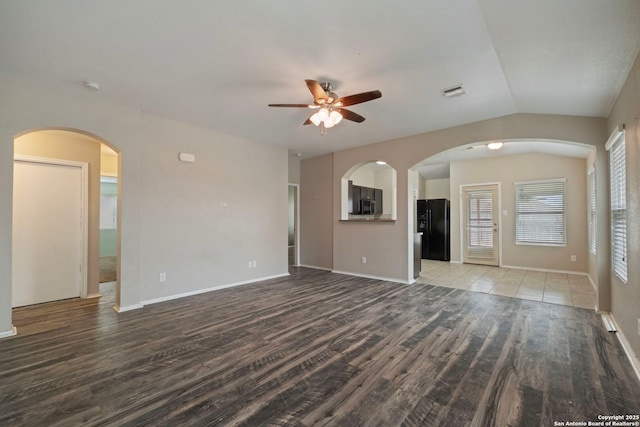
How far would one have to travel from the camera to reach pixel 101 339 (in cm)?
273

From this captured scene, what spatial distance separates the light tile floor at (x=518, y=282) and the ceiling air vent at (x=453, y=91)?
3152mm

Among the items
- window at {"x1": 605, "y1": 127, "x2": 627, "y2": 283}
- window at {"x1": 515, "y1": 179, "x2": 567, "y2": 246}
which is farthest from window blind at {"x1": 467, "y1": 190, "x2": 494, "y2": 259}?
window at {"x1": 605, "y1": 127, "x2": 627, "y2": 283}

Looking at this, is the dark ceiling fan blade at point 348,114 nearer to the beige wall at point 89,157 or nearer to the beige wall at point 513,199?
the beige wall at point 89,157

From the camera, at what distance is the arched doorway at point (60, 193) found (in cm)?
377

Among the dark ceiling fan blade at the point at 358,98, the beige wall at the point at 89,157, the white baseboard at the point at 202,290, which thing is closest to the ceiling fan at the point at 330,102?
the dark ceiling fan blade at the point at 358,98

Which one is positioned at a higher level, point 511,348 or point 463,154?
point 463,154

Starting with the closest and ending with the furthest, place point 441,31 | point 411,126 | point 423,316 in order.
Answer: point 441,31, point 423,316, point 411,126

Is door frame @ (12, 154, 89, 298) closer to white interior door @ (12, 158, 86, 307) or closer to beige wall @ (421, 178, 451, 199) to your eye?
white interior door @ (12, 158, 86, 307)

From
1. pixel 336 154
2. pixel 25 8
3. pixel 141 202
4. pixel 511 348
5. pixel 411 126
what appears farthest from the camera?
pixel 336 154

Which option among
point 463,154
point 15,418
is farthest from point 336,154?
point 15,418

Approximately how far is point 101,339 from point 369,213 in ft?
20.9

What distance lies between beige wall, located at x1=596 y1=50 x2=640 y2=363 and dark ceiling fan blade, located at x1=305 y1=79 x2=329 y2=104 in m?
2.49

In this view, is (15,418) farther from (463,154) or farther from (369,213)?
(463,154)

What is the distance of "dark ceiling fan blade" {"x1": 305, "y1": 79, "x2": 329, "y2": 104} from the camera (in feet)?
8.37
